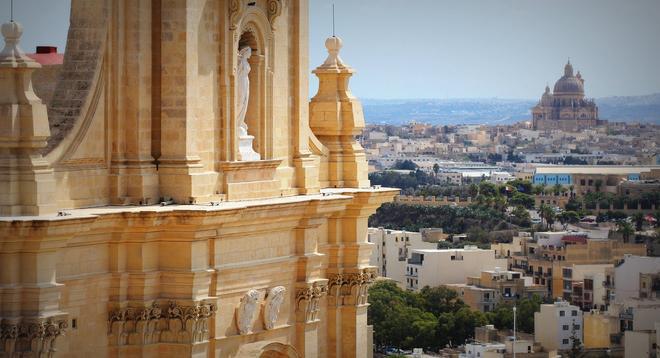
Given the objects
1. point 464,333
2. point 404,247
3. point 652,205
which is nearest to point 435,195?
point 652,205

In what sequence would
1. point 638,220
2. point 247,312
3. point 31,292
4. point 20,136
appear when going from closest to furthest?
point 20,136 < point 31,292 < point 247,312 < point 638,220

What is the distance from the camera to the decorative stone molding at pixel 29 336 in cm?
2159

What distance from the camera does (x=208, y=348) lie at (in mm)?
24219

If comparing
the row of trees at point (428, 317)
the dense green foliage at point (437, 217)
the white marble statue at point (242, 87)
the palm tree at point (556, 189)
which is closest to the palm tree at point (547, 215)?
the dense green foliage at point (437, 217)

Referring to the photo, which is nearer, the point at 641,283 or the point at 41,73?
the point at 41,73

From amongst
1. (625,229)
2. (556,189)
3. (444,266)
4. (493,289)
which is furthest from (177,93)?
(556,189)

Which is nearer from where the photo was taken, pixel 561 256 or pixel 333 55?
pixel 333 55

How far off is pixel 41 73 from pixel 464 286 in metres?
87.9

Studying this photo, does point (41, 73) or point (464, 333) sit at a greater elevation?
point (41, 73)

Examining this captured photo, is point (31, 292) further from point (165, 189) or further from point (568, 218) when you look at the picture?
point (568, 218)

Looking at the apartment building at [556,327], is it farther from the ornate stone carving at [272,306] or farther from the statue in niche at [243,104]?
the statue in niche at [243,104]

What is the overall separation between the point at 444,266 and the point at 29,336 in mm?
95996

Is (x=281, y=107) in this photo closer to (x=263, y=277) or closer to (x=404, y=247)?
(x=263, y=277)

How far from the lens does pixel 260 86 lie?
84.1 feet
